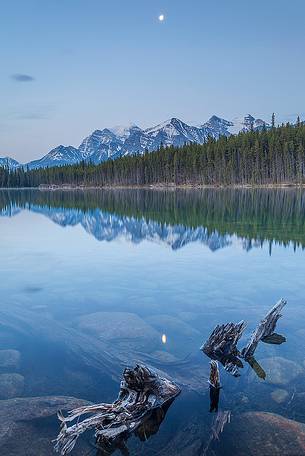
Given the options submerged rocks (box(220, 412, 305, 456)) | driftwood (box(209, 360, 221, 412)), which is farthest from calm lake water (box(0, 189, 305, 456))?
driftwood (box(209, 360, 221, 412))

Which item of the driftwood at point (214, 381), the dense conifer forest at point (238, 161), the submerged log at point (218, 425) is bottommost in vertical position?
the submerged log at point (218, 425)

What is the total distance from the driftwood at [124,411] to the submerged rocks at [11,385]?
1795 millimetres

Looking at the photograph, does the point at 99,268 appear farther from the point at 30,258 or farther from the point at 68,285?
the point at 30,258

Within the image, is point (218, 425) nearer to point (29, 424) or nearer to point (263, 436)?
point (263, 436)

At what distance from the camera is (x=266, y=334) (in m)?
11.9

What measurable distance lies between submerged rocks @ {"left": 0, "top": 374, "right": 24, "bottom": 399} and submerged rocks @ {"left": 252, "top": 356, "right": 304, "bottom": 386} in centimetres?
527

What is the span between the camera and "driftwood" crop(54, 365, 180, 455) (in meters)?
6.95

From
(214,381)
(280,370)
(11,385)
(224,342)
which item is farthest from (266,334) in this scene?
(11,385)

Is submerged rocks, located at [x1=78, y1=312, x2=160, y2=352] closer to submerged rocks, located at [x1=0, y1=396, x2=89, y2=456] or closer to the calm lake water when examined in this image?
the calm lake water

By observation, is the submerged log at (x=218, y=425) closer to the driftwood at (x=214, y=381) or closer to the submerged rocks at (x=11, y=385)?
the driftwood at (x=214, y=381)

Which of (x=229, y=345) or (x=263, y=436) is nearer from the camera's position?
(x=263, y=436)

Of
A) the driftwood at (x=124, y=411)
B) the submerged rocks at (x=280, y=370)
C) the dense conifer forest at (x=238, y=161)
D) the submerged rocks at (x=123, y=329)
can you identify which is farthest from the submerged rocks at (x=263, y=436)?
the dense conifer forest at (x=238, y=161)

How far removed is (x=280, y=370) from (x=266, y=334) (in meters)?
2.09

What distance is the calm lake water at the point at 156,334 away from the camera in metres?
7.48
